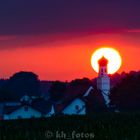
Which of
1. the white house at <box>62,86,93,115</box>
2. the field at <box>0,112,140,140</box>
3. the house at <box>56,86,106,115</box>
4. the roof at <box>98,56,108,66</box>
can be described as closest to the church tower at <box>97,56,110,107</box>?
the roof at <box>98,56,108,66</box>

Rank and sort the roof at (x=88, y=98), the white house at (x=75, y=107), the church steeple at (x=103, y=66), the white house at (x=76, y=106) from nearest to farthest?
1. the roof at (x=88, y=98)
2. the white house at (x=75, y=107)
3. the white house at (x=76, y=106)
4. the church steeple at (x=103, y=66)

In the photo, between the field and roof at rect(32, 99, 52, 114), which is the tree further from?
the field

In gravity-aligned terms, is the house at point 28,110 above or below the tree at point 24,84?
below

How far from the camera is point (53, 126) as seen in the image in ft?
88.0

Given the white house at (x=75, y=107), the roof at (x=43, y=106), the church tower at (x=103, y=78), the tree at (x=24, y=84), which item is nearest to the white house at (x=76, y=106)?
the white house at (x=75, y=107)

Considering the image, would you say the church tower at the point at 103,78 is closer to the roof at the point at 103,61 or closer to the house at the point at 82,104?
the roof at the point at 103,61

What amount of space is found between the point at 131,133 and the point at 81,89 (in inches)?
2872

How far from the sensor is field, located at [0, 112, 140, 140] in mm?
21802

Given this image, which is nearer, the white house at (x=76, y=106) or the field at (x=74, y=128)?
the field at (x=74, y=128)

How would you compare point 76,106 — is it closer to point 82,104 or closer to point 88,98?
point 82,104

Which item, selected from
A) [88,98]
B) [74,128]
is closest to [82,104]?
[88,98]

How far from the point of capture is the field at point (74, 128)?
2180 cm

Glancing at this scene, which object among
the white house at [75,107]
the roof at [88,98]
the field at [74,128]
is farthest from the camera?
the white house at [75,107]

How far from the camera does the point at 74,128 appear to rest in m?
25.4
